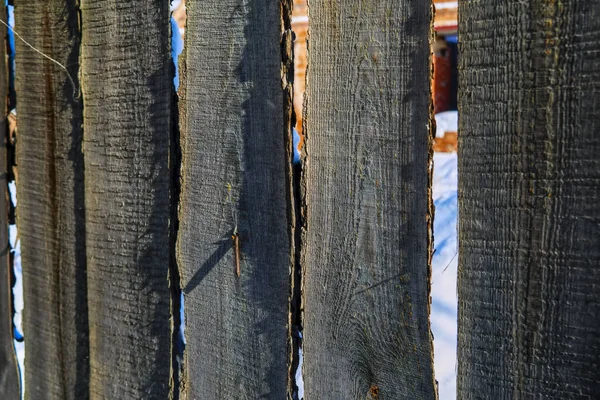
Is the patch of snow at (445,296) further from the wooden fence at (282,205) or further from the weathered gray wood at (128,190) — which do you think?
the weathered gray wood at (128,190)

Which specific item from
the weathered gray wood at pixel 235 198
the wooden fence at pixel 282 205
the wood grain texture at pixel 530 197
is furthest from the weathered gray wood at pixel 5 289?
the wood grain texture at pixel 530 197

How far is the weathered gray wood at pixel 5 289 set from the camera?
1888mm

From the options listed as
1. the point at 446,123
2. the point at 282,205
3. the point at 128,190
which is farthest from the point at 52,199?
the point at 446,123

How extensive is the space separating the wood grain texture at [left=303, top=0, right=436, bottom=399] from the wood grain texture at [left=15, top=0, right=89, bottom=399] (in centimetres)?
81

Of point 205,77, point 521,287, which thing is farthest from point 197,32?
point 521,287

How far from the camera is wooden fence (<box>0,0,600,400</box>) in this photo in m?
1.14

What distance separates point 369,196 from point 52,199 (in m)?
1.06

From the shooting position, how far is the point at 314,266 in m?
1.40

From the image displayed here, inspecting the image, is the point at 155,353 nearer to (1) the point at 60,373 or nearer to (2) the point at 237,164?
(1) the point at 60,373

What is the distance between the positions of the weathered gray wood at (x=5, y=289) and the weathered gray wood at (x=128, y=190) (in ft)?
1.20

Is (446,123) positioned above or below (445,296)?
above

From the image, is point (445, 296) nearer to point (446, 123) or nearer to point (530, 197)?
point (530, 197)

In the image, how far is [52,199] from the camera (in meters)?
1.82

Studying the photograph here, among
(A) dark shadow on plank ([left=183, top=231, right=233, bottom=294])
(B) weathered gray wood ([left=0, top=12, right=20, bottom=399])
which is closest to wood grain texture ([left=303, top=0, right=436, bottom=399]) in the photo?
(A) dark shadow on plank ([left=183, top=231, right=233, bottom=294])
